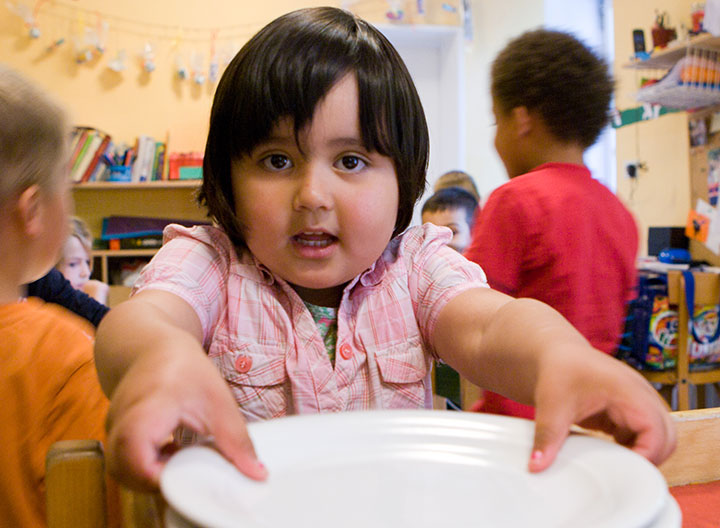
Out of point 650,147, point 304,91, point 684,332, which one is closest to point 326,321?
point 304,91

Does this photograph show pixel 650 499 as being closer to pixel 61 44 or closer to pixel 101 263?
pixel 101 263

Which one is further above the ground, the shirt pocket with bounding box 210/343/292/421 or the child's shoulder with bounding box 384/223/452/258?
the child's shoulder with bounding box 384/223/452/258

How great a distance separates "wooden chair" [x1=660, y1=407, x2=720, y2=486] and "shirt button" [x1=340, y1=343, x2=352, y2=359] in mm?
351

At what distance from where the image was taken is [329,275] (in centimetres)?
69

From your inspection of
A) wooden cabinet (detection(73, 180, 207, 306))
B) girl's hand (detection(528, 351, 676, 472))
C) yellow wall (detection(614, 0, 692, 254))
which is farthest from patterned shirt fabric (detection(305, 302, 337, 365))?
wooden cabinet (detection(73, 180, 207, 306))

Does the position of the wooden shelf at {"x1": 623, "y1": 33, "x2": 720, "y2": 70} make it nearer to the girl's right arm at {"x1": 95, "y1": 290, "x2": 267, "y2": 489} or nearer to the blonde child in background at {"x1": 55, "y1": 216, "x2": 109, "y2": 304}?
the blonde child in background at {"x1": 55, "y1": 216, "x2": 109, "y2": 304}

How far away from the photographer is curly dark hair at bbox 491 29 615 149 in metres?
1.43

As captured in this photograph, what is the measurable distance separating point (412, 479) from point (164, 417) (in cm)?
15

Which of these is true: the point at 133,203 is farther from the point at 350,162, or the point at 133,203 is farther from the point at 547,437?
the point at 547,437

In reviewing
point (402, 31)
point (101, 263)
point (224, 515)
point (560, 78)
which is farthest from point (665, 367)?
point (101, 263)

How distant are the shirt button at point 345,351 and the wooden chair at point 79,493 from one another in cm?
39

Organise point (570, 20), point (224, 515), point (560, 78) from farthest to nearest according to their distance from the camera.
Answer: point (570, 20) < point (560, 78) < point (224, 515)

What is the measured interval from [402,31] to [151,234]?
89.1 inches

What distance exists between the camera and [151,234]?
4.17 m
